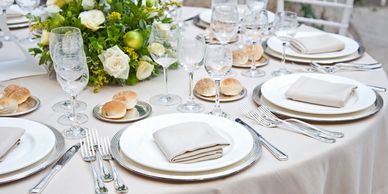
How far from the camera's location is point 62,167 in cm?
119

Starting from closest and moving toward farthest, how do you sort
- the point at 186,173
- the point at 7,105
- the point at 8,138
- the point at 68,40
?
1. the point at 186,173
2. the point at 8,138
3. the point at 68,40
4. the point at 7,105

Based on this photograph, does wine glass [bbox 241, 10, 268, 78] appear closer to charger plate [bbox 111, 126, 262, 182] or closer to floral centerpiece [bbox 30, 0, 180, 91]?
floral centerpiece [bbox 30, 0, 180, 91]

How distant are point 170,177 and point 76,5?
80cm

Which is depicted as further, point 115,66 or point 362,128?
point 115,66

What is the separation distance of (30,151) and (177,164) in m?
0.35

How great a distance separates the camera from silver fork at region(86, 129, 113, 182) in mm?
1142

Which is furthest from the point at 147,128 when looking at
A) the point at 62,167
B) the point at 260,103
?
the point at 260,103

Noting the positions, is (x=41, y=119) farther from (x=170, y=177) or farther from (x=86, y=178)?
(x=170, y=177)

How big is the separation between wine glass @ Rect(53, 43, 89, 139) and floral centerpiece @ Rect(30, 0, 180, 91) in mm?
250

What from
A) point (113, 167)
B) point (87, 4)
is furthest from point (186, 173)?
point (87, 4)

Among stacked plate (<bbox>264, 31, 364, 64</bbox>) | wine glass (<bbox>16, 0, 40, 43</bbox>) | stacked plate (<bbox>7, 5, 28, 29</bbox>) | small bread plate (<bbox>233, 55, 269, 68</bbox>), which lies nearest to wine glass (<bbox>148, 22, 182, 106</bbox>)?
small bread plate (<bbox>233, 55, 269, 68</bbox>)

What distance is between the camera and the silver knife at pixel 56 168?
43.2 inches

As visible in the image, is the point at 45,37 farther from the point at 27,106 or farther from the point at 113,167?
the point at 113,167

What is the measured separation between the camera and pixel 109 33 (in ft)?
5.40
